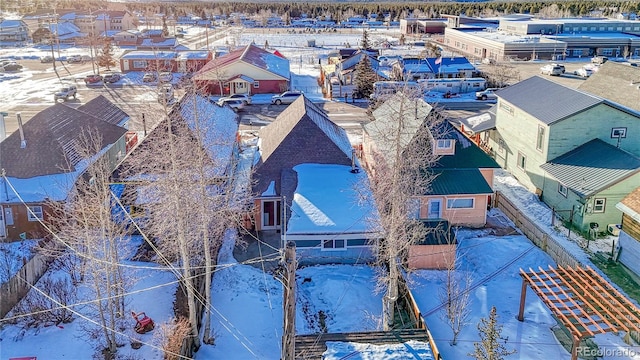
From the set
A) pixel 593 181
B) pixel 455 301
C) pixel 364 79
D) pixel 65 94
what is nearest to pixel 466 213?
pixel 593 181

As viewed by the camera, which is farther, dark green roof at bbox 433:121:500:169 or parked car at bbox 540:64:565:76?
parked car at bbox 540:64:565:76

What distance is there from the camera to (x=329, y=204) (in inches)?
968

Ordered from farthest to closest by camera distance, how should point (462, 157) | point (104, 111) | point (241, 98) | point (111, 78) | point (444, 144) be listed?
1. point (111, 78)
2. point (241, 98)
3. point (104, 111)
4. point (462, 157)
5. point (444, 144)

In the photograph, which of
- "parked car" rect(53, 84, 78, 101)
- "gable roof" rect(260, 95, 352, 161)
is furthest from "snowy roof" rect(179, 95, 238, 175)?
"parked car" rect(53, 84, 78, 101)

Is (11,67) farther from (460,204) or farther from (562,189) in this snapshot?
(562,189)

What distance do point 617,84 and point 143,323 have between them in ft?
118

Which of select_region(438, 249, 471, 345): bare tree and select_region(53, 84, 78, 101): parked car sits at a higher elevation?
select_region(53, 84, 78, 101): parked car

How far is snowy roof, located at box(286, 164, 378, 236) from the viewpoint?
75.4 feet

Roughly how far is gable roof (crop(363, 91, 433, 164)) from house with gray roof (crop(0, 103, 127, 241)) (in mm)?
12411

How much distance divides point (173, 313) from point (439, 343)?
9.24 meters

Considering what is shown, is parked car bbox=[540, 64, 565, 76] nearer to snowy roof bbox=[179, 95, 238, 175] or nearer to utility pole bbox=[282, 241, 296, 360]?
snowy roof bbox=[179, 95, 238, 175]

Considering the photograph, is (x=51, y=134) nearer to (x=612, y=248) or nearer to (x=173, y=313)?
(x=173, y=313)

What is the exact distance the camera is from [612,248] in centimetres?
2388

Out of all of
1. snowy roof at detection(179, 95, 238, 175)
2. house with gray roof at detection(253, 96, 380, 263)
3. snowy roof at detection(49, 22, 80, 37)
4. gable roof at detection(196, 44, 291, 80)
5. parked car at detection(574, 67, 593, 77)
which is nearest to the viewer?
house with gray roof at detection(253, 96, 380, 263)
